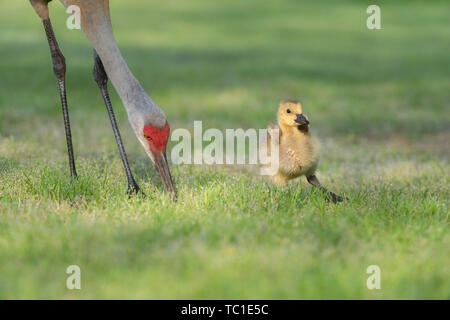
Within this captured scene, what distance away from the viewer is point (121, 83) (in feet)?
16.2

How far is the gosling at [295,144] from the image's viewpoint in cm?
548

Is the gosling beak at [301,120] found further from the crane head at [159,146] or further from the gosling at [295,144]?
the crane head at [159,146]

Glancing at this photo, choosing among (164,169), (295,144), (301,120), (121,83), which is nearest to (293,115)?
(301,120)

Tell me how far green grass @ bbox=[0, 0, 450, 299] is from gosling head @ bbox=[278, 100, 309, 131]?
584 mm

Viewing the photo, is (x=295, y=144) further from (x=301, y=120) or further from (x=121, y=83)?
(x=121, y=83)

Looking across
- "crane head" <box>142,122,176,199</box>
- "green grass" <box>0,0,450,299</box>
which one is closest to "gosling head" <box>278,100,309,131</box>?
"green grass" <box>0,0,450,299</box>

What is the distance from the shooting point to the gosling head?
541cm

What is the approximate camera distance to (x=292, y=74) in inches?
566

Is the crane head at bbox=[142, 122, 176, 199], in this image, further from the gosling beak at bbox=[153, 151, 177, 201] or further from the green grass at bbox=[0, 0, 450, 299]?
the green grass at bbox=[0, 0, 450, 299]

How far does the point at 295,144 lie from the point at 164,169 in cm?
135

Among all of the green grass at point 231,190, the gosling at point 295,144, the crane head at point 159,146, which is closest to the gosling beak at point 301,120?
the gosling at point 295,144

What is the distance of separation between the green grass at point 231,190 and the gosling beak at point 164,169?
0.41ft
